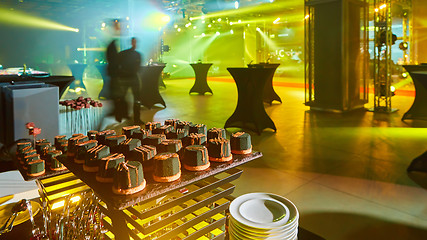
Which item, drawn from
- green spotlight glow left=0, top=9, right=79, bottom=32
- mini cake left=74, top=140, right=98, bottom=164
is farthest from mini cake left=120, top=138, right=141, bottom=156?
green spotlight glow left=0, top=9, right=79, bottom=32

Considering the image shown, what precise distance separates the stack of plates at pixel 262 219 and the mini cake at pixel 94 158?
18.8 inches

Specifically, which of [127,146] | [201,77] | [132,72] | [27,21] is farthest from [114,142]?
[27,21]

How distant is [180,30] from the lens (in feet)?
59.1

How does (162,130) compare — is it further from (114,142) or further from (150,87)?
(150,87)

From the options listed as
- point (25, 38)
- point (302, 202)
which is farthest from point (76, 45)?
point (302, 202)

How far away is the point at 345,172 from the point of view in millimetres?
→ 2934

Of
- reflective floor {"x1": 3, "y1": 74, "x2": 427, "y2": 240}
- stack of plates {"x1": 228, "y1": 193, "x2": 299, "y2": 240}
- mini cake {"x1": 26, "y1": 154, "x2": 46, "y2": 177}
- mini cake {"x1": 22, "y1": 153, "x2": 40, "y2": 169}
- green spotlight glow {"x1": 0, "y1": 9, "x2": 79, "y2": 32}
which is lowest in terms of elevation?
reflective floor {"x1": 3, "y1": 74, "x2": 427, "y2": 240}

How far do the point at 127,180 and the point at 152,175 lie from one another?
16 cm

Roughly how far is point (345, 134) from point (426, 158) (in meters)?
1.63

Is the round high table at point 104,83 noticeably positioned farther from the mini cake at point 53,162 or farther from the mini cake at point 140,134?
the mini cake at point 140,134

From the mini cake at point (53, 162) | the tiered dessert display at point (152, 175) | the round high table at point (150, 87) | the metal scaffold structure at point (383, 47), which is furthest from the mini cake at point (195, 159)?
the round high table at point (150, 87)

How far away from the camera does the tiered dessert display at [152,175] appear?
985mm

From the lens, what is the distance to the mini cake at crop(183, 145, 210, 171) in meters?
1.13

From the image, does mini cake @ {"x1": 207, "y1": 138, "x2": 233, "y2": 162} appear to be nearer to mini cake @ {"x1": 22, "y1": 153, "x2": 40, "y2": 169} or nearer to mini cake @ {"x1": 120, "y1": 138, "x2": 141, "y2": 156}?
mini cake @ {"x1": 120, "y1": 138, "x2": 141, "y2": 156}
